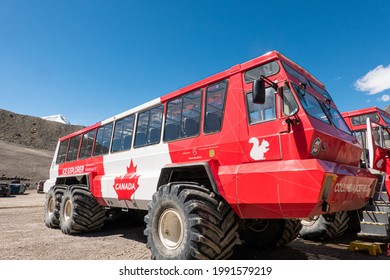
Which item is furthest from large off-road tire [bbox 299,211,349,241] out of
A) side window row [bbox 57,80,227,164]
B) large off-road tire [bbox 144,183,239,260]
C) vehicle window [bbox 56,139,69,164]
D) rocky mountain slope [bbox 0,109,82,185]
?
rocky mountain slope [bbox 0,109,82,185]

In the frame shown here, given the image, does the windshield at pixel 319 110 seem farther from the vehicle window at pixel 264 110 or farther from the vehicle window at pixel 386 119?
the vehicle window at pixel 386 119

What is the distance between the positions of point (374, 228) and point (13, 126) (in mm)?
74053

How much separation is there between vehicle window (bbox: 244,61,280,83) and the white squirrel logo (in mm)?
1029

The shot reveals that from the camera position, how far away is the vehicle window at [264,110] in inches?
165

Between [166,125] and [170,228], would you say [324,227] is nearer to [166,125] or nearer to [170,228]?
[170,228]

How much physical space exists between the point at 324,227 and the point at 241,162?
4.19m

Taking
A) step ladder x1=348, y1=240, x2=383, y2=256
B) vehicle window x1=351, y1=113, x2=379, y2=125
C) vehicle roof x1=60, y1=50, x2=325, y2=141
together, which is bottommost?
step ladder x1=348, y1=240, x2=383, y2=256

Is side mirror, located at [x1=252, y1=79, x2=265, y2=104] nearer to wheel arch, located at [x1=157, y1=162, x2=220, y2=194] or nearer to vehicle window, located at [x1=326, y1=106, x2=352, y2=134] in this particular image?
wheel arch, located at [x1=157, y1=162, x2=220, y2=194]

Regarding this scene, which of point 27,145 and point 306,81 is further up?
point 27,145

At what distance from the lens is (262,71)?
4.50m

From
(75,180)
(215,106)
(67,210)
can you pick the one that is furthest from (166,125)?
(75,180)

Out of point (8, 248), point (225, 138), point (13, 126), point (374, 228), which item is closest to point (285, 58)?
point (225, 138)

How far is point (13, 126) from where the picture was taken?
210 ft

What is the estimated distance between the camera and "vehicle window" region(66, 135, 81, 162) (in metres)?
10.2
